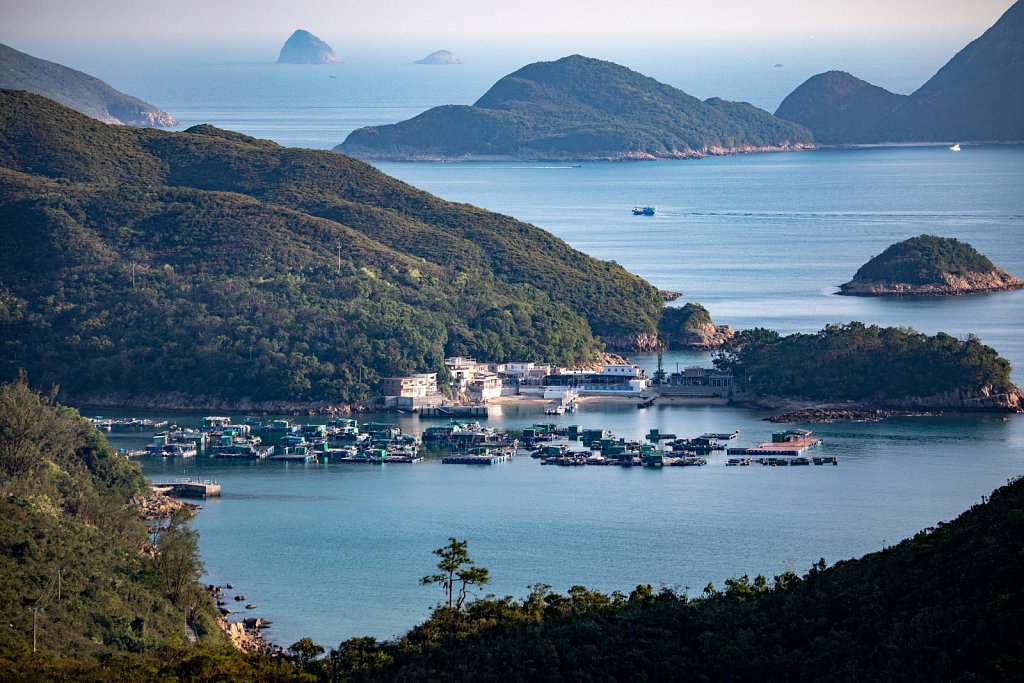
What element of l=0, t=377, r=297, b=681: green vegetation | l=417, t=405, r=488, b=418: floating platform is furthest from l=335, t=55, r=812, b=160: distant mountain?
l=0, t=377, r=297, b=681: green vegetation

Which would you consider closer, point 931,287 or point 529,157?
point 931,287

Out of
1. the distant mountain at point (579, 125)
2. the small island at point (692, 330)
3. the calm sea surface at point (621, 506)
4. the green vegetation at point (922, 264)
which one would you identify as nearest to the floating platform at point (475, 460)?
the calm sea surface at point (621, 506)

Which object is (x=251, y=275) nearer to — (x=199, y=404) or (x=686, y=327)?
(x=199, y=404)

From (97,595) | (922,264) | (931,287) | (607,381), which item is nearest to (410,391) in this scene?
(607,381)

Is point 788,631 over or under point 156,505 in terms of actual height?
under

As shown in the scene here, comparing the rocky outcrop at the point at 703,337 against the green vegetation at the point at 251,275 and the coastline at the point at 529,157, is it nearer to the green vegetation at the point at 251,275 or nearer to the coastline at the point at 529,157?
the green vegetation at the point at 251,275

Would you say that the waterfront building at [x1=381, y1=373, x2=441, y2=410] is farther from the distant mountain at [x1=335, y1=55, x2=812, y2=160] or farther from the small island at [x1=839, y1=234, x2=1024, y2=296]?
the distant mountain at [x1=335, y1=55, x2=812, y2=160]

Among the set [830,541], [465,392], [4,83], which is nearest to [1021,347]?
[465,392]

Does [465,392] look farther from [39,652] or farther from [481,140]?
[481,140]
